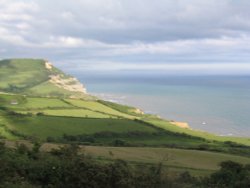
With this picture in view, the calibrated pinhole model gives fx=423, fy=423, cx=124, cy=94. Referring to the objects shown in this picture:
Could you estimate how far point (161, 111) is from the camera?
5571 inches

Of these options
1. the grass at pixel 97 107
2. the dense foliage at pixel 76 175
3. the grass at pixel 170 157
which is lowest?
the grass at pixel 170 157

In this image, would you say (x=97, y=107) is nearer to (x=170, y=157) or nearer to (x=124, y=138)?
(x=124, y=138)

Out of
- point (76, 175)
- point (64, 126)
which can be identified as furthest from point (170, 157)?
point (64, 126)

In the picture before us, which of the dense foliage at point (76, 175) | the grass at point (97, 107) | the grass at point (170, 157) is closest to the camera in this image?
the dense foliage at point (76, 175)

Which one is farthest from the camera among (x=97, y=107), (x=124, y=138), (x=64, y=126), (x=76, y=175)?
(x=97, y=107)

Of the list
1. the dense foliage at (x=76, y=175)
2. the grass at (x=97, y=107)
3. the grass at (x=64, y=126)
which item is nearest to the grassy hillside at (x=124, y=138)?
the grass at (x=64, y=126)

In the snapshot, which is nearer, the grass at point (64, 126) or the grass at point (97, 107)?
the grass at point (64, 126)

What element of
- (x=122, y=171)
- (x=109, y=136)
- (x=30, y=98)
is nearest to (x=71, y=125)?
(x=109, y=136)

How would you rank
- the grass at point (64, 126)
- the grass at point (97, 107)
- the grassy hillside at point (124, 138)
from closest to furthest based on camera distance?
the grassy hillside at point (124, 138) → the grass at point (64, 126) → the grass at point (97, 107)

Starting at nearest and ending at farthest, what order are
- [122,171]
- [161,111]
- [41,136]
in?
[122,171] → [41,136] → [161,111]

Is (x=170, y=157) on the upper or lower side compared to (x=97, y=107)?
lower

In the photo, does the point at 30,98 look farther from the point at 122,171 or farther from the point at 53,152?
the point at 122,171

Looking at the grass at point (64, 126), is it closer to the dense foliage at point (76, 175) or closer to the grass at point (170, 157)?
the grass at point (170, 157)

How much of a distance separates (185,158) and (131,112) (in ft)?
195
